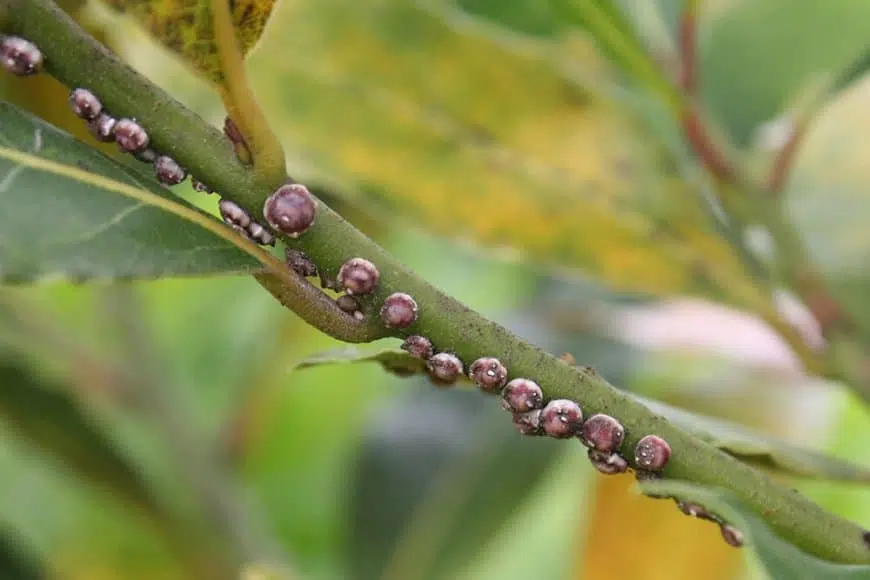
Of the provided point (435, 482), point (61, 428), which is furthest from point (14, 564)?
point (435, 482)

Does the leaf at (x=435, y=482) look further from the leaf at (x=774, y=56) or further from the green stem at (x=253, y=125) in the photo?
the green stem at (x=253, y=125)

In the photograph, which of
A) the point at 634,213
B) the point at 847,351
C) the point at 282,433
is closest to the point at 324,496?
the point at 282,433

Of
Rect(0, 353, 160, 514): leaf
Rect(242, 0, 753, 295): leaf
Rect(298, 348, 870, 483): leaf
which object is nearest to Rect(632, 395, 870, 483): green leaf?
Rect(298, 348, 870, 483): leaf

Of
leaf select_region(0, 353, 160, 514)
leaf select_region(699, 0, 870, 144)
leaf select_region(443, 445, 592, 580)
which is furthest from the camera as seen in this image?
leaf select_region(443, 445, 592, 580)

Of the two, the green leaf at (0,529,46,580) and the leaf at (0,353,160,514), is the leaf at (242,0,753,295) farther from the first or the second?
the green leaf at (0,529,46,580)

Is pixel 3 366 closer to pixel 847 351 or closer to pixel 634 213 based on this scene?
pixel 634 213
